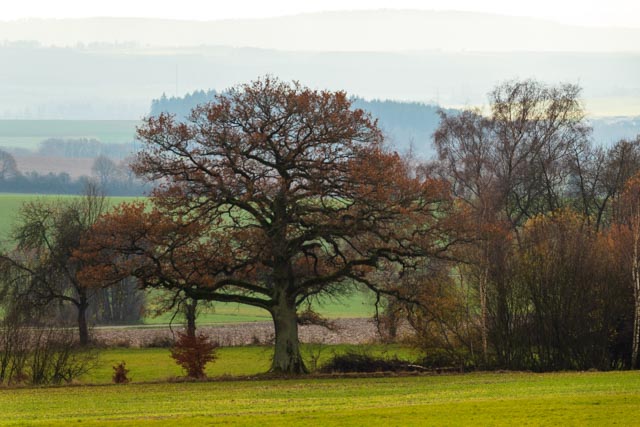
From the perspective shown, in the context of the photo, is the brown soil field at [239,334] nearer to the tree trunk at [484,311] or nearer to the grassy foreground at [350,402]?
the tree trunk at [484,311]

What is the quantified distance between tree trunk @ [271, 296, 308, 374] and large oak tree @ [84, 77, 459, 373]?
6.9 inches

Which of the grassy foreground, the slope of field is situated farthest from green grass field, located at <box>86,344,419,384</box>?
the slope of field

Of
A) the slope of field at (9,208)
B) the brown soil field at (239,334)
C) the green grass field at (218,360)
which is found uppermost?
the slope of field at (9,208)

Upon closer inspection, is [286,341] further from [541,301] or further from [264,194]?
[541,301]

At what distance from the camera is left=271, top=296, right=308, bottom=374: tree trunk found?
158ft

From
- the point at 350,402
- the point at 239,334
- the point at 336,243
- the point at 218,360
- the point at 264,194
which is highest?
the point at 264,194

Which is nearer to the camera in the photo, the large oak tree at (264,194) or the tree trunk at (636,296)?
the large oak tree at (264,194)

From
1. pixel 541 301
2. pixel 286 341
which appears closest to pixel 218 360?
pixel 286 341

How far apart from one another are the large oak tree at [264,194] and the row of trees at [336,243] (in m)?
0.07

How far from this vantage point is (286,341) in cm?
4869

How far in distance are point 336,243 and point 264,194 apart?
432 cm

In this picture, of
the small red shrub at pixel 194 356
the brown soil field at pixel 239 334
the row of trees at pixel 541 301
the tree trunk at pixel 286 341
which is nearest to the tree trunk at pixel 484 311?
the row of trees at pixel 541 301

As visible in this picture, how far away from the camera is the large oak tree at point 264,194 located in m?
45.8

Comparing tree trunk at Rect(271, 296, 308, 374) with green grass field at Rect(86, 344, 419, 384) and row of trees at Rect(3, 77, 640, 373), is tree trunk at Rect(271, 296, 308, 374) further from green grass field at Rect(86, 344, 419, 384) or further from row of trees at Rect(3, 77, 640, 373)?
green grass field at Rect(86, 344, 419, 384)
